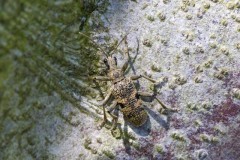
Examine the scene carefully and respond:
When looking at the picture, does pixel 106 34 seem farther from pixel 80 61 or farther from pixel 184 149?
pixel 184 149

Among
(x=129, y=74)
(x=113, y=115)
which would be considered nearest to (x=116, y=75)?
(x=129, y=74)

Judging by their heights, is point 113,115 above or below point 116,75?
below

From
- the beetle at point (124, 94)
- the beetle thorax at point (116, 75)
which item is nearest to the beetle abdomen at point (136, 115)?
the beetle at point (124, 94)

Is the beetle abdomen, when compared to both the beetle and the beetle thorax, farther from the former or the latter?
the beetle thorax

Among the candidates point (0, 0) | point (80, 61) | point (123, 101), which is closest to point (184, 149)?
point (123, 101)

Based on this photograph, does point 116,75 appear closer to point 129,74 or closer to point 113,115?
point 129,74

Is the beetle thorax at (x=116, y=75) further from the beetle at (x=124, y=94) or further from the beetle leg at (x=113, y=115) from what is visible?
the beetle leg at (x=113, y=115)
